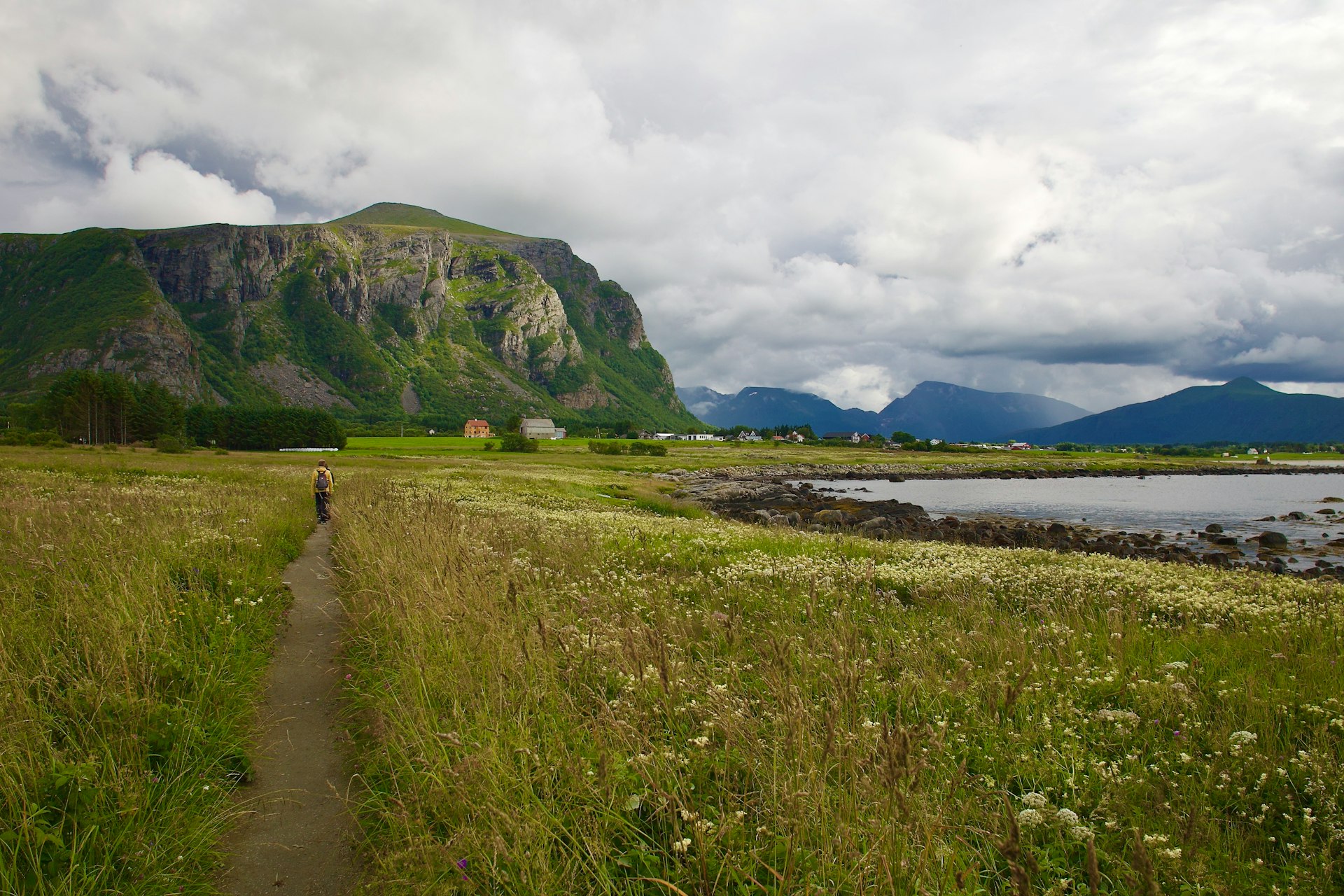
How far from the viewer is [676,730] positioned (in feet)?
17.9

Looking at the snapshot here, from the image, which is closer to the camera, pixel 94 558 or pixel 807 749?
pixel 807 749

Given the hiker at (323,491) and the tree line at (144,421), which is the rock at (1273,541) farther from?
the tree line at (144,421)

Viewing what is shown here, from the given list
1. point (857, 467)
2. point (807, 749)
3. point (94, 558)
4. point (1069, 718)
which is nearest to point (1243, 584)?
point (1069, 718)

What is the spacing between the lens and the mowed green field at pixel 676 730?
3939 millimetres

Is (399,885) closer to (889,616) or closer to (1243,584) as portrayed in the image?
(889,616)

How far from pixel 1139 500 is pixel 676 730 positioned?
82.8 m

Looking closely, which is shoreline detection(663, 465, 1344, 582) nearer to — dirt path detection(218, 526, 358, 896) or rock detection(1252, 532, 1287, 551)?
rock detection(1252, 532, 1287, 551)

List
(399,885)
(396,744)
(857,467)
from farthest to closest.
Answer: (857,467) → (396,744) → (399,885)

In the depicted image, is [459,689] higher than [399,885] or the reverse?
higher

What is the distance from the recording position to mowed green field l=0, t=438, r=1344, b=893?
394 centimetres

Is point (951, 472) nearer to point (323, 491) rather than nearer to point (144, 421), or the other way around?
point (323, 491)

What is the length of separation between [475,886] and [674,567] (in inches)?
418

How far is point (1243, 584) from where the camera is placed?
13812mm

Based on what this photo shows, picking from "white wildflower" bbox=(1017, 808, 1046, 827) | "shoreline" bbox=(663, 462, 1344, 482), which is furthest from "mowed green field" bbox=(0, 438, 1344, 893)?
"shoreline" bbox=(663, 462, 1344, 482)
